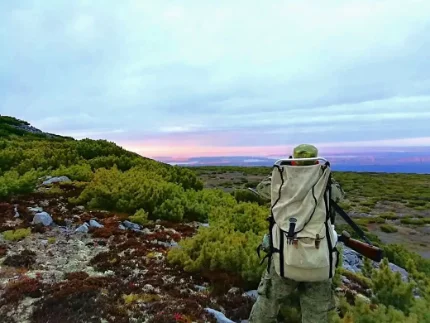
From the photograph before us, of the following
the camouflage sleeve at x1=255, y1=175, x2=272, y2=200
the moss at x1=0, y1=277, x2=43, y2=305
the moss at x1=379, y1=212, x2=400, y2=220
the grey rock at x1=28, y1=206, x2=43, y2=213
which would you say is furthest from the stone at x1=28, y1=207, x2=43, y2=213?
the moss at x1=379, y1=212, x2=400, y2=220

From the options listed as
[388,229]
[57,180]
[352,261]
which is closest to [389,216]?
[388,229]

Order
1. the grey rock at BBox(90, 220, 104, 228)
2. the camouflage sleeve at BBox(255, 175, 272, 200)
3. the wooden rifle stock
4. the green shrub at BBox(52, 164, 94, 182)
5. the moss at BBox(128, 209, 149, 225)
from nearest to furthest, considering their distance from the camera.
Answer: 1. the wooden rifle stock
2. the camouflage sleeve at BBox(255, 175, 272, 200)
3. the grey rock at BBox(90, 220, 104, 228)
4. the moss at BBox(128, 209, 149, 225)
5. the green shrub at BBox(52, 164, 94, 182)

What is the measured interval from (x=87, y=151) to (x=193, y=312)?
15799 mm

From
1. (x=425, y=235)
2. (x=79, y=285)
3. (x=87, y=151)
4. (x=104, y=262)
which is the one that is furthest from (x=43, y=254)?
(x=425, y=235)

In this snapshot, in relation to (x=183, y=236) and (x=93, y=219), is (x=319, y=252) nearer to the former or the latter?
(x=183, y=236)

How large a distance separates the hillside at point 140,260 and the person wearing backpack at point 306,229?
2.53ft

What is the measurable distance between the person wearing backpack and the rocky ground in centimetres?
174

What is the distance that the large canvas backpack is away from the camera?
14.2ft

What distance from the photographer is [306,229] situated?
4355mm

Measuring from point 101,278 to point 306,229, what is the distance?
4.12 meters

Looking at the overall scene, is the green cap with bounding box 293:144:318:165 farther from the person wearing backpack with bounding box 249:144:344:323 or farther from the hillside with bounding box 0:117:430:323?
the hillside with bounding box 0:117:430:323

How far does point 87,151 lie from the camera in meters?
20.4

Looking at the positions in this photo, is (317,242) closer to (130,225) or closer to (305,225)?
(305,225)

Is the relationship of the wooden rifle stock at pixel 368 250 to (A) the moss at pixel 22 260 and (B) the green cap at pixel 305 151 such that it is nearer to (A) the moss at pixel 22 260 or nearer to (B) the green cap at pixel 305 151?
(B) the green cap at pixel 305 151
